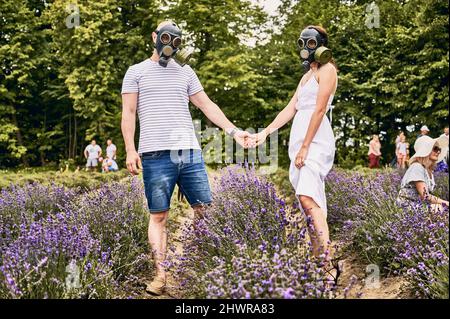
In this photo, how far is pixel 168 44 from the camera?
3.68 meters

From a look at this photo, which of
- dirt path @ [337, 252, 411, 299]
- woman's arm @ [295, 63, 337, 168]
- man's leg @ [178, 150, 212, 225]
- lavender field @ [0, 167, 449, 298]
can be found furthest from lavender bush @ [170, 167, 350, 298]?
dirt path @ [337, 252, 411, 299]

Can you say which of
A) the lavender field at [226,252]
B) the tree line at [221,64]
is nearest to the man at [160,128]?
the lavender field at [226,252]

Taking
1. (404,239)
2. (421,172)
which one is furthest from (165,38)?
(421,172)

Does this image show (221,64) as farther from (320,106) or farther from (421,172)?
(320,106)

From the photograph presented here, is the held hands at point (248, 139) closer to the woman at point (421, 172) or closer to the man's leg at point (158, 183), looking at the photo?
the man's leg at point (158, 183)

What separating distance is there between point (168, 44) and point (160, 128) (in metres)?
0.59

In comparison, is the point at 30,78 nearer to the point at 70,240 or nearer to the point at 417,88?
the point at 417,88

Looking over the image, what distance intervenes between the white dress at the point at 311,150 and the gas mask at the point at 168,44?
3.01 ft

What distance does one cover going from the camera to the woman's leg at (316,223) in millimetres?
3404

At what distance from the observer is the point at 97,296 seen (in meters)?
→ 3.10

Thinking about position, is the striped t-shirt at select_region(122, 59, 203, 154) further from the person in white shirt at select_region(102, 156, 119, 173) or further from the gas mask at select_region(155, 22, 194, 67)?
the person in white shirt at select_region(102, 156, 119, 173)

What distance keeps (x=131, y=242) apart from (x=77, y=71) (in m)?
19.3

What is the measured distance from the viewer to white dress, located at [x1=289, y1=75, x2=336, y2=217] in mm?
3531

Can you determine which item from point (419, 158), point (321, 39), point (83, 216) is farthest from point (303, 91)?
point (83, 216)
